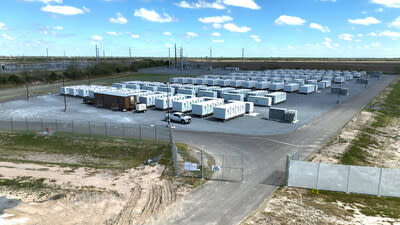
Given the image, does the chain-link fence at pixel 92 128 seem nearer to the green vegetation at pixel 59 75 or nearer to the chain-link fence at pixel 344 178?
the chain-link fence at pixel 344 178

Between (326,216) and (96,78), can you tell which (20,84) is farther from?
(326,216)

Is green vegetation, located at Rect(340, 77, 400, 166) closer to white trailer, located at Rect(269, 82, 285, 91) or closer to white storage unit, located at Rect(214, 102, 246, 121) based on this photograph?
white storage unit, located at Rect(214, 102, 246, 121)

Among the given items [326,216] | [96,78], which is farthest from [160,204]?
[96,78]

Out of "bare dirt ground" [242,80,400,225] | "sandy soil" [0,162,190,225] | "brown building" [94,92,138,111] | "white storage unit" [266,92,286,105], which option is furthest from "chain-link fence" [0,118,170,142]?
"white storage unit" [266,92,286,105]

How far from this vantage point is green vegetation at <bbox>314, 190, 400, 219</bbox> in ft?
62.9

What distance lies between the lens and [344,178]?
22203 mm

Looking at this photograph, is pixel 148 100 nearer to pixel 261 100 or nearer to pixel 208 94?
pixel 208 94

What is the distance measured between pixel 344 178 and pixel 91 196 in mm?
20006

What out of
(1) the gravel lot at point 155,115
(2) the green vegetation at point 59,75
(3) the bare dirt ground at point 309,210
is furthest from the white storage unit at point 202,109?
(2) the green vegetation at point 59,75

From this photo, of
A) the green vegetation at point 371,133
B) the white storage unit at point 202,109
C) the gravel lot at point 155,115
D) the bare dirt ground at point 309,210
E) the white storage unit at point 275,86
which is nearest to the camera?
the bare dirt ground at point 309,210

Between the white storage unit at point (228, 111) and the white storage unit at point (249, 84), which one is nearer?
the white storage unit at point (228, 111)

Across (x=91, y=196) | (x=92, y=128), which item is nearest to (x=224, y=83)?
(x=92, y=128)

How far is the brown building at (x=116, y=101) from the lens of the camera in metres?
56.3

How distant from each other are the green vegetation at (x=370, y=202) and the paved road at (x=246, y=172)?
169 inches
